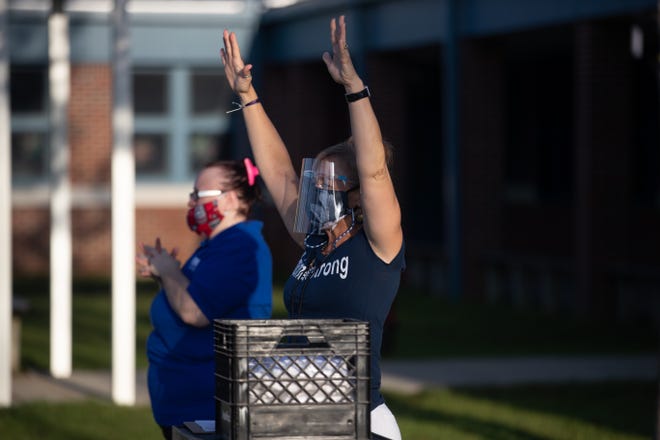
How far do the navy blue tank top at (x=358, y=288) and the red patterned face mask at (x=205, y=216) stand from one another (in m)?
1.15

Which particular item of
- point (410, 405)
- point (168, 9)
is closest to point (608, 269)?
point (410, 405)

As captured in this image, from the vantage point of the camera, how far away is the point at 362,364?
12.1ft

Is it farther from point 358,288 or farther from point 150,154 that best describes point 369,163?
point 150,154

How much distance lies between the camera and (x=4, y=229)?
10.8 meters

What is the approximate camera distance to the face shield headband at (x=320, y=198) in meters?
4.21

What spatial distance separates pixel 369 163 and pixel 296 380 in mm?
704

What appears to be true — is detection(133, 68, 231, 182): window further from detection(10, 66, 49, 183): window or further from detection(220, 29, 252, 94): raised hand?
detection(220, 29, 252, 94): raised hand

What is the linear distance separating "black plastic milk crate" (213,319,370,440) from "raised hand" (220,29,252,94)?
1239 mm

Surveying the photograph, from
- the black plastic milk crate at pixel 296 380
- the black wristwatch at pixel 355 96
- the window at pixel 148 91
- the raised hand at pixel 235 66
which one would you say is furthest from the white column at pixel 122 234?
the window at pixel 148 91

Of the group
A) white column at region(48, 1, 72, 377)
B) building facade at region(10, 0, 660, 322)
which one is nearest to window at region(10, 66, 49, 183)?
building facade at region(10, 0, 660, 322)

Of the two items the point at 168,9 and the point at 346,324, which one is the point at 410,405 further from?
the point at 168,9

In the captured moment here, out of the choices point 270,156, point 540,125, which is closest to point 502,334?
point 540,125

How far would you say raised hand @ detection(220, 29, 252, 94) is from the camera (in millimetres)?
4660

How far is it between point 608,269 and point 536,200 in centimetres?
850
